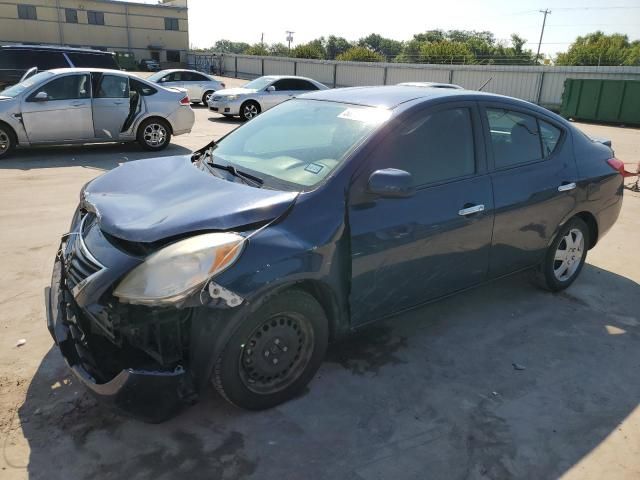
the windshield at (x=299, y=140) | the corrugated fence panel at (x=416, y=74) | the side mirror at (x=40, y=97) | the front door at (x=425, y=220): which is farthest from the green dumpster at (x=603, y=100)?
the windshield at (x=299, y=140)

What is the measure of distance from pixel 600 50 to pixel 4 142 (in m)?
92.4

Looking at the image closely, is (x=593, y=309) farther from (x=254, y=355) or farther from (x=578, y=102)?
(x=578, y=102)

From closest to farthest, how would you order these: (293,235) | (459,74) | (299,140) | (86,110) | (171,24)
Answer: (293,235) < (299,140) < (86,110) < (459,74) < (171,24)

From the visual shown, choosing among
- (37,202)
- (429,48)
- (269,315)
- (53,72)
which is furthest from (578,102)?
(429,48)

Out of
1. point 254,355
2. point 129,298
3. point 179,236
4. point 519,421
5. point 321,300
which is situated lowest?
point 519,421

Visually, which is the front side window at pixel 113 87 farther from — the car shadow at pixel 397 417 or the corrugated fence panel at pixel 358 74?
the corrugated fence panel at pixel 358 74

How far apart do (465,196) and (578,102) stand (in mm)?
23311

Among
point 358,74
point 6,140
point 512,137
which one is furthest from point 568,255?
point 358,74

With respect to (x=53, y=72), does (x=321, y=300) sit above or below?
below

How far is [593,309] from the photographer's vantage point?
14.3 feet

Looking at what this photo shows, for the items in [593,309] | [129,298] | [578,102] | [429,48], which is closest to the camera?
[129,298]

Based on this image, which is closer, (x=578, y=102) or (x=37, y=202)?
(x=37, y=202)

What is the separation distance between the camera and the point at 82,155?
1007 cm

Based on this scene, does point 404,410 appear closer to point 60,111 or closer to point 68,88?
point 60,111
